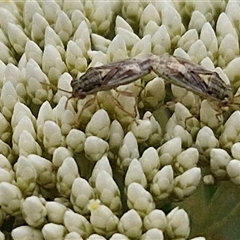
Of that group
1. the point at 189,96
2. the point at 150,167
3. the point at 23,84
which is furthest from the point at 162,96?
the point at 23,84

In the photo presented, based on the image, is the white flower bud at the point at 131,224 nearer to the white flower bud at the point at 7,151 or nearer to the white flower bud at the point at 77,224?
the white flower bud at the point at 77,224

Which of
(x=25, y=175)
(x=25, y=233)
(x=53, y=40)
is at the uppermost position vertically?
(x=53, y=40)

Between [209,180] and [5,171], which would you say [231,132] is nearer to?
[209,180]

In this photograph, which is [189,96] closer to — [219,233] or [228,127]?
[228,127]

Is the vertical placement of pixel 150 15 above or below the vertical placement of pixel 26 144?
above

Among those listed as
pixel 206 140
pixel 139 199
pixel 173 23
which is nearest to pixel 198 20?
pixel 173 23

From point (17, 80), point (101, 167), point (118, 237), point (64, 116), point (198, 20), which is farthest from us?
point (198, 20)
